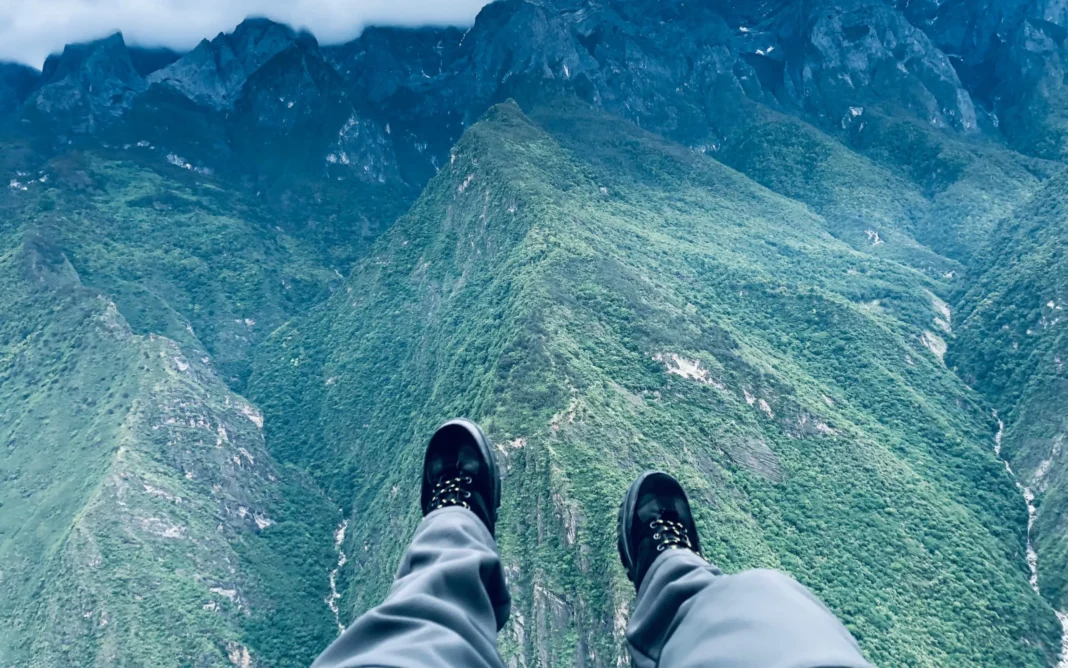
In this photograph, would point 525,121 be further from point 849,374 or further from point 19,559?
point 19,559

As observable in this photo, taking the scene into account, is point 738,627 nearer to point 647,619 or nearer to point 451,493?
point 647,619

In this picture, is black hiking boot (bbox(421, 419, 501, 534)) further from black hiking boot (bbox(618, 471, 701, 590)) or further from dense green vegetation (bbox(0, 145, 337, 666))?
dense green vegetation (bbox(0, 145, 337, 666))

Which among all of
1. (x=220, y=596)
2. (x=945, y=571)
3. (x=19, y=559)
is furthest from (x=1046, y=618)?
(x=19, y=559)

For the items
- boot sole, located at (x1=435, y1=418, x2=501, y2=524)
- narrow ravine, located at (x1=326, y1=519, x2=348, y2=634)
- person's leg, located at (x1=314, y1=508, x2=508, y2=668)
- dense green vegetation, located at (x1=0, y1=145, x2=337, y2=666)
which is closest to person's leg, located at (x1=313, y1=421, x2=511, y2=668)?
person's leg, located at (x1=314, y1=508, x2=508, y2=668)

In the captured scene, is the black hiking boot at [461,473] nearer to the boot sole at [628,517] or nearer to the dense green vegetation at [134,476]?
the boot sole at [628,517]

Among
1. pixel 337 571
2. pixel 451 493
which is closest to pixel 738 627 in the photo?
pixel 451 493
